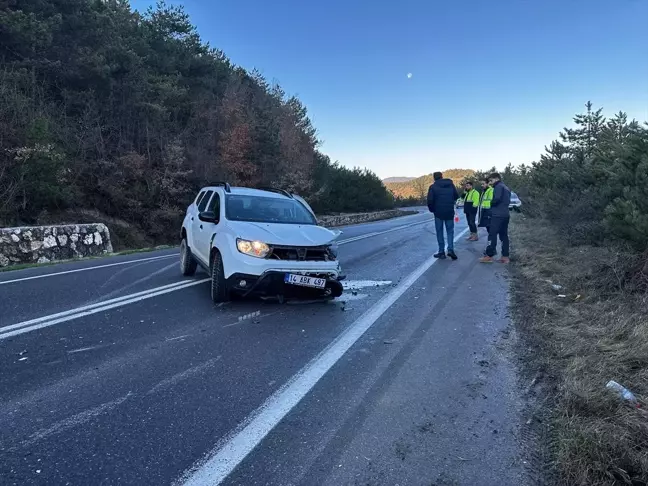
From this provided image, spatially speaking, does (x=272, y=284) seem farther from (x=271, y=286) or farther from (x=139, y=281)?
(x=139, y=281)

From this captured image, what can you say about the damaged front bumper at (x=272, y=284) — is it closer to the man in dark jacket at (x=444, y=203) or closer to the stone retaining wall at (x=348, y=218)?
the man in dark jacket at (x=444, y=203)

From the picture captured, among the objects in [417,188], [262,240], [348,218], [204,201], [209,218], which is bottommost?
[348,218]

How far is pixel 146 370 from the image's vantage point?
4035 millimetres

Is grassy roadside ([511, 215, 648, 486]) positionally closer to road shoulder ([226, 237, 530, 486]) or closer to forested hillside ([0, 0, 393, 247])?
road shoulder ([226, 237, 530, 486])

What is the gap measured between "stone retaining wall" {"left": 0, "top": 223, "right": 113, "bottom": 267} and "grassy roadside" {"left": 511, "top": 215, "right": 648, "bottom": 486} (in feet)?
38.4

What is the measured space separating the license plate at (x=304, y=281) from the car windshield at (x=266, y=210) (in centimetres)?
133

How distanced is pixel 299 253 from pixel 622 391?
3809 millimetres

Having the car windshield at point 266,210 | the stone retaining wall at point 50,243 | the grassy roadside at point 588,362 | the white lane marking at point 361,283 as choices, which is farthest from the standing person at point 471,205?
the stone retaining wall at point 50,243

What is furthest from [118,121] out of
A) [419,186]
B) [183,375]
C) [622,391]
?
[419,186]

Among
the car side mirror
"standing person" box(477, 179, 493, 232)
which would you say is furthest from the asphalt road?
"standing person" box(477, 179, 493, 232)

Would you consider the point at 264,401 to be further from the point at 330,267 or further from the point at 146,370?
the point at 330,267

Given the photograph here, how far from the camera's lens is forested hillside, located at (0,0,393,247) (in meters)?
16.0

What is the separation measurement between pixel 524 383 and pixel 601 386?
56 cm

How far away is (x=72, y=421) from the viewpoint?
3137mm
